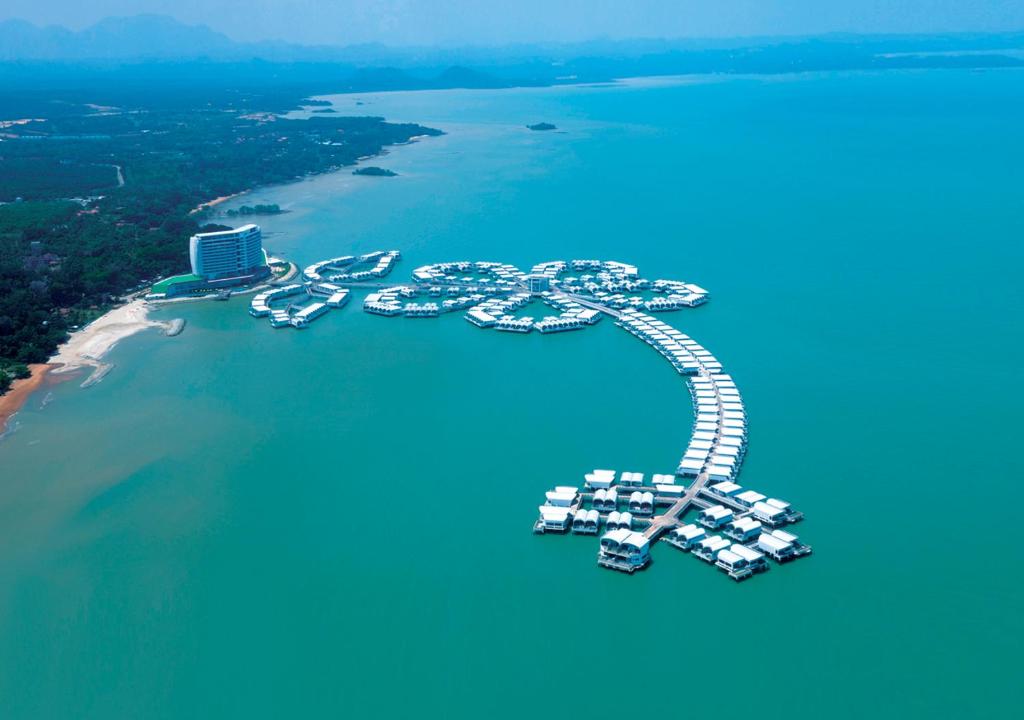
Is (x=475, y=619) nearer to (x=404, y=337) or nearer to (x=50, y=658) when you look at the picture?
(x=50, y=658)

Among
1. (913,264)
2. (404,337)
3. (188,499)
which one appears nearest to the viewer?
(188,499)

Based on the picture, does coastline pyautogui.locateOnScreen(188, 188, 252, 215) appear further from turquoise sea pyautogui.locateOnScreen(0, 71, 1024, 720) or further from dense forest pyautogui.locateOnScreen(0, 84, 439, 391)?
turquoise sea pyautogui.locateOnScreen(0, 71, 1024, 720)

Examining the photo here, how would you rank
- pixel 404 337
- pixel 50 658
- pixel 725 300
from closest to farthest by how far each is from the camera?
pixel 50 658, pixel 404 337, pixel 725 300

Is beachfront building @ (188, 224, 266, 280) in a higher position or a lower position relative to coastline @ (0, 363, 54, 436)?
higher

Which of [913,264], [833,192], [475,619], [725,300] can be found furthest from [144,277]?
[833,192]

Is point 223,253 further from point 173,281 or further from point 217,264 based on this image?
point 173,281

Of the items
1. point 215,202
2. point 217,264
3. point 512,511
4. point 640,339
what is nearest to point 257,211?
point 215,202

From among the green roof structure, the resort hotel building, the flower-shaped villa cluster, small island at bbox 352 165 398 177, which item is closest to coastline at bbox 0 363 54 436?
the flower-shaped villa cluster
